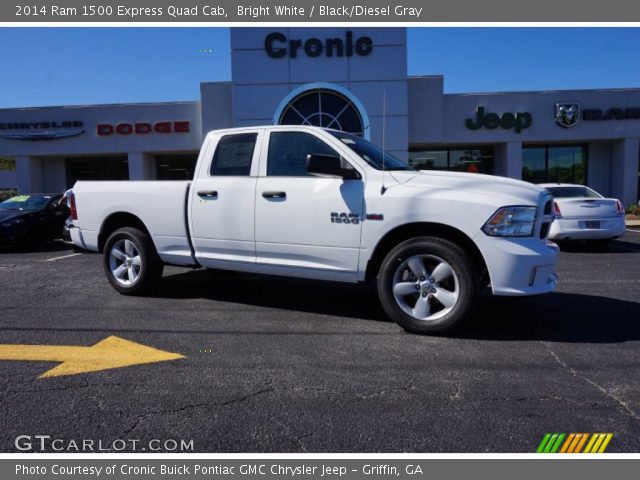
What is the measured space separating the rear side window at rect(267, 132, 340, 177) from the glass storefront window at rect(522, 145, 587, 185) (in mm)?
21170

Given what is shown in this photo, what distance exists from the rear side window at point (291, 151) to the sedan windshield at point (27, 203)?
A: 936 centimetres

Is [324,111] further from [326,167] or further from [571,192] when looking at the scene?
[326,167]

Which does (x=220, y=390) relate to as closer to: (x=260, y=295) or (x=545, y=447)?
(x=545, y=447)

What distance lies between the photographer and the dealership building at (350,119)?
20203 millimetres

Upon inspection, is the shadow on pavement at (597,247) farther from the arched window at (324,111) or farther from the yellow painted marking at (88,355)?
the arched window at (324,111)

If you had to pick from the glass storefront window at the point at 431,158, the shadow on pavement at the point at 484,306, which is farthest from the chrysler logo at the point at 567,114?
the shadow on pavement at the point at 484,306

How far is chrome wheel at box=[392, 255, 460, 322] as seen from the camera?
4340 mm

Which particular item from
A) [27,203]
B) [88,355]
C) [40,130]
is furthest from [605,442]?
[40,130]

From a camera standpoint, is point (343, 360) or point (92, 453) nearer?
point (92, 453)

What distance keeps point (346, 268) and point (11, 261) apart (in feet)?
26.1

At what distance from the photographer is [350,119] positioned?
66.4 feet

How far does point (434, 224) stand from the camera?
4488 mm

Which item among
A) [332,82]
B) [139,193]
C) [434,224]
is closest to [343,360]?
[434,224]

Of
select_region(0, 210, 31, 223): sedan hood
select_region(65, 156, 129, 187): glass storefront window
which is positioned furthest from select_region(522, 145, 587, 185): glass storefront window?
select_region(0, 210, 31, 223): sedan hood
